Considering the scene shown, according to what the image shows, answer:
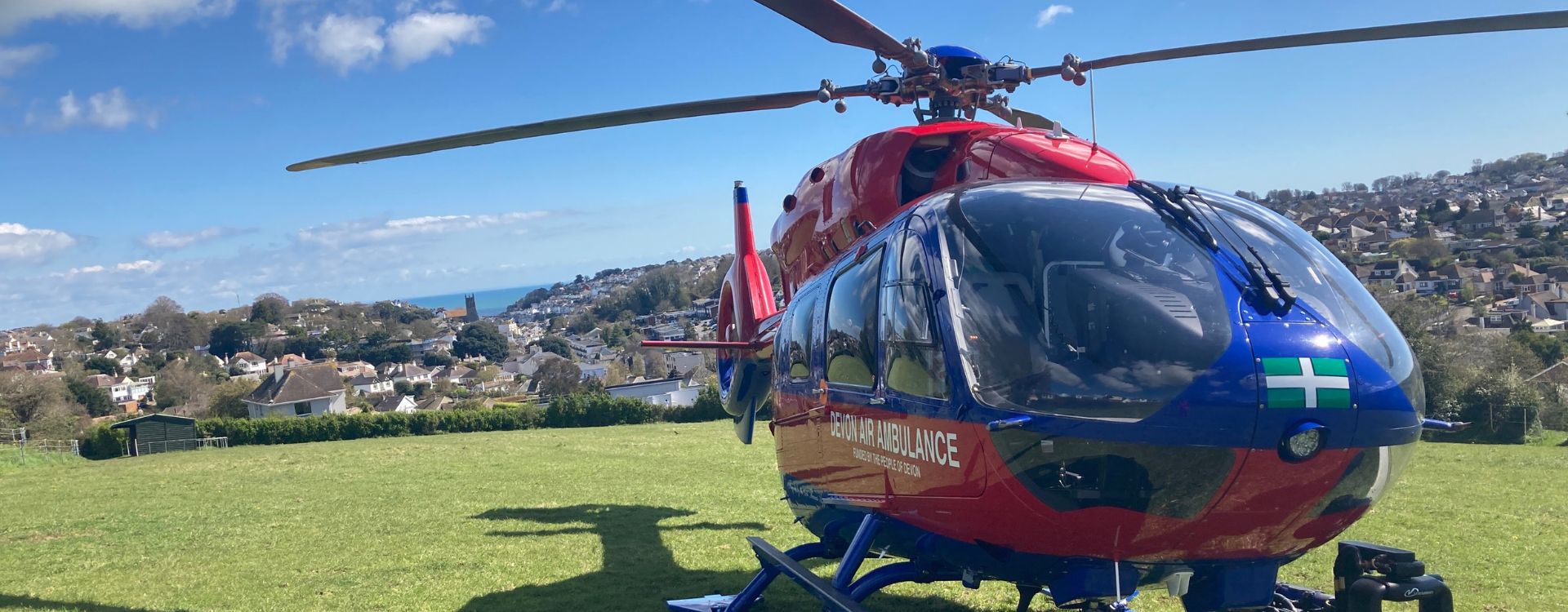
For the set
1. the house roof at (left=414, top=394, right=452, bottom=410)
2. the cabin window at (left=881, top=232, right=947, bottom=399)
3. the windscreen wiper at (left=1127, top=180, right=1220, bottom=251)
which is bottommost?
the house roof at (left=414, top=394, right=452, bottom=410)

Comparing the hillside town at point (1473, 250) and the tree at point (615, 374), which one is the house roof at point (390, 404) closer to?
the tree at point (615, 374)

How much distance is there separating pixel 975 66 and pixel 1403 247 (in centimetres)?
7743

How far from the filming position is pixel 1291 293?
165 inches

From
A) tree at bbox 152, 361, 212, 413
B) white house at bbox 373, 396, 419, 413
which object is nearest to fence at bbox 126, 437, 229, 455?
white house at bbox 373, 396, 419, 413

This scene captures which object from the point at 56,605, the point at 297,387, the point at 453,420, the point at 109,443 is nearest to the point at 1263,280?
the point at 56,605

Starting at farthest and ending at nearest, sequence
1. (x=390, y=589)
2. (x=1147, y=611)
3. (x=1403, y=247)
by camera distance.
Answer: (x=1403, y=247), (x=390, y=589), (x=1147, y=611)

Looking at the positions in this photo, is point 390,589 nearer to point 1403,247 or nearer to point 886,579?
point 886,579

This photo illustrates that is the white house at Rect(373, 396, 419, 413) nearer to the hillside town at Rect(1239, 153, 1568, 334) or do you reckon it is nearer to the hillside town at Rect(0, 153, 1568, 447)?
the hillside town at Rect(0, 153, 1568, 447)

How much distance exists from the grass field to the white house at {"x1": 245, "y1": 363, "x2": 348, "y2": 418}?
3253 centimetres

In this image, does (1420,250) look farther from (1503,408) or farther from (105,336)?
(105,336)

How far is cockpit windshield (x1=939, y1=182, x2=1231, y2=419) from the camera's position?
4.04 m

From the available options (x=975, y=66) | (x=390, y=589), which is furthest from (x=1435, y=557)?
(x=390, y=589)

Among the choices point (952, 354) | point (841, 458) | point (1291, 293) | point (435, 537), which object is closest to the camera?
point (1291, 293)

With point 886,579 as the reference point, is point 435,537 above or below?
below
